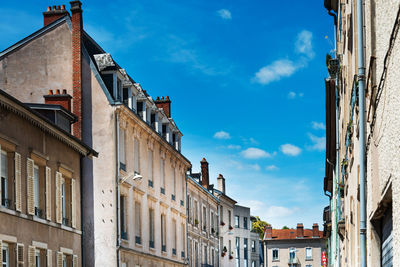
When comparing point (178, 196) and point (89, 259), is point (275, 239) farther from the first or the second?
point (89, 259)

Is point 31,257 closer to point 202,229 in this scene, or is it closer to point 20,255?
point 20,255

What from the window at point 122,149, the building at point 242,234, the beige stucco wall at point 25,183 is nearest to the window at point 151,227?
the window at point 122,149

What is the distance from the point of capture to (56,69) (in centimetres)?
3103

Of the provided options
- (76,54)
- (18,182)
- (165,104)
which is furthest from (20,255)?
(165,104)

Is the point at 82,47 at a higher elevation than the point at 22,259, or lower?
higher

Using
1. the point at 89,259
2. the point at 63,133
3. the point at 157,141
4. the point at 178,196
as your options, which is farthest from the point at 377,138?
the point at 178,196

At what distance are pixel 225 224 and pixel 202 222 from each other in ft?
40.5

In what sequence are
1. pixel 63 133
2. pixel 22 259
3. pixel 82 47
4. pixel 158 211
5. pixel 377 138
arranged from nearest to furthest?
pixel 377 138 → pixel 22 259 → pixel 63 133 → pixel 82 47 → pixel 158 211

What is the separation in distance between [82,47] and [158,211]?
10.4 meters

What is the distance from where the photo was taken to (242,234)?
78.5 metres

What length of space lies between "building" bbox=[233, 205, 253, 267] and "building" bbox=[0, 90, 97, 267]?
168 feet

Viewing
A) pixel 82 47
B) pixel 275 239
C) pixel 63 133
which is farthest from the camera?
pixel 275 239

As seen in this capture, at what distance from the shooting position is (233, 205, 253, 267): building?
253 ft

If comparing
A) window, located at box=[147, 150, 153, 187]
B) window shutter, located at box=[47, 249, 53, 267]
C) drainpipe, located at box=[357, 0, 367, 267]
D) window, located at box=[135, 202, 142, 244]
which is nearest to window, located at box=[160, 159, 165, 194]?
window, located at box=[147, 150, 153, 187]
